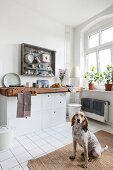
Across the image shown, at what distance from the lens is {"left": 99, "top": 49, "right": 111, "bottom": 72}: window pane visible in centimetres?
379

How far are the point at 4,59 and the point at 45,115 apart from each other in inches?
64.0

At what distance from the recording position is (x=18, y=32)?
328 cm

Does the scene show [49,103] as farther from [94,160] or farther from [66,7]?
[66,7]

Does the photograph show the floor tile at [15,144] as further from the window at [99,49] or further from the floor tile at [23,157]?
the window at [99,49]

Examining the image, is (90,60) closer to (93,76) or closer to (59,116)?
(93,76)

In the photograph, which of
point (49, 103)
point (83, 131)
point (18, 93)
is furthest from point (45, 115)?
point (83, 131)

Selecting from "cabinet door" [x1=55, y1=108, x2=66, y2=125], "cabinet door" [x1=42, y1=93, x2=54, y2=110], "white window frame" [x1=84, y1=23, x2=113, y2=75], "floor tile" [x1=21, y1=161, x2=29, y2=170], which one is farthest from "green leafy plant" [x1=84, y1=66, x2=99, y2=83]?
"floor tile" [x1=21, y1=161, x2=29, y2=170]

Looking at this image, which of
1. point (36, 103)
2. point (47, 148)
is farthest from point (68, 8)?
point (47, 148)

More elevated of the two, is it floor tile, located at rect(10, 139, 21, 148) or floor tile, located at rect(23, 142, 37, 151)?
floor tile, located at rect(10, 139, 21, 148)

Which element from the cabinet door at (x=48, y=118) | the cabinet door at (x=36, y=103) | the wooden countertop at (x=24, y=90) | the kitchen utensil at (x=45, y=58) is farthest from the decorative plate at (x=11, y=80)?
the cabinet door at (x=48, y=118)

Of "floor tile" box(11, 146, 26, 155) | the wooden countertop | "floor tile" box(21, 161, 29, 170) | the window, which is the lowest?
"floor tile" box(21, 161, 29, 170)

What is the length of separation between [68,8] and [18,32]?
145 centimetres

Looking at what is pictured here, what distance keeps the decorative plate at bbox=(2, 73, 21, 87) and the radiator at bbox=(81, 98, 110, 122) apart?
1.99 m

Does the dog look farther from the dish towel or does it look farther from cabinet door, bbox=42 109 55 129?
cabinet door, bbox=42 109 55 129
